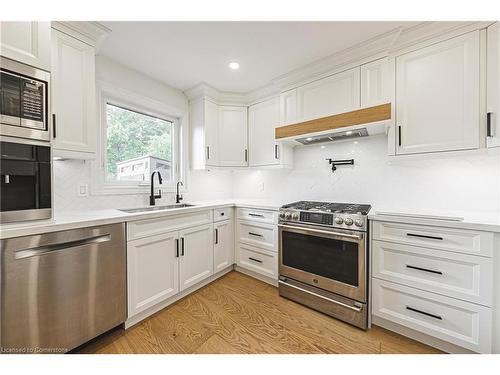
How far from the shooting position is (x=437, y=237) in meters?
1.45

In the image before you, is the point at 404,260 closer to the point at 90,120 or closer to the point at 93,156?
the point at 93,156

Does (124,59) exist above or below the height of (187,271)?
above

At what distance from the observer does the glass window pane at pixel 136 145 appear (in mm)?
2236

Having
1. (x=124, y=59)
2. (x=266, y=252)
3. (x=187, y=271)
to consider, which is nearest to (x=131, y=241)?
(x=187, y=271)

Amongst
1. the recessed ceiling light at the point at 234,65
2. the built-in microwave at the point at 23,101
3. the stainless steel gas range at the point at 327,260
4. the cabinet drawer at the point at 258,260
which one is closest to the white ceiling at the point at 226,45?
the recessed ceiling light at the point at 234,65

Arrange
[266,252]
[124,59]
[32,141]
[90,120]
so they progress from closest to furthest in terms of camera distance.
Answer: [32,141] → [90,120] → [124,59] → [266,252]

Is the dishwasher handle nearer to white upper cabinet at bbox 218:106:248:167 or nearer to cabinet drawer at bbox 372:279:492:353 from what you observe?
white upper cabinet at bbox 218:106:248:167

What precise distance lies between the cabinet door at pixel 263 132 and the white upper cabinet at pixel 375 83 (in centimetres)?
101

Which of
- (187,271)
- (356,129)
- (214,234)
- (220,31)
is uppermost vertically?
(220,31)

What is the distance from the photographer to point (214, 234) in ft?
8.02

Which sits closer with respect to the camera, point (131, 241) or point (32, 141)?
point (32, 141)

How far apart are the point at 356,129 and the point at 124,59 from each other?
244cm

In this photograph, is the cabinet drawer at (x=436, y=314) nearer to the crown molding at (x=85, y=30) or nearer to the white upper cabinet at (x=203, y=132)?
the white upper cabinet at (x=203, y=132)
